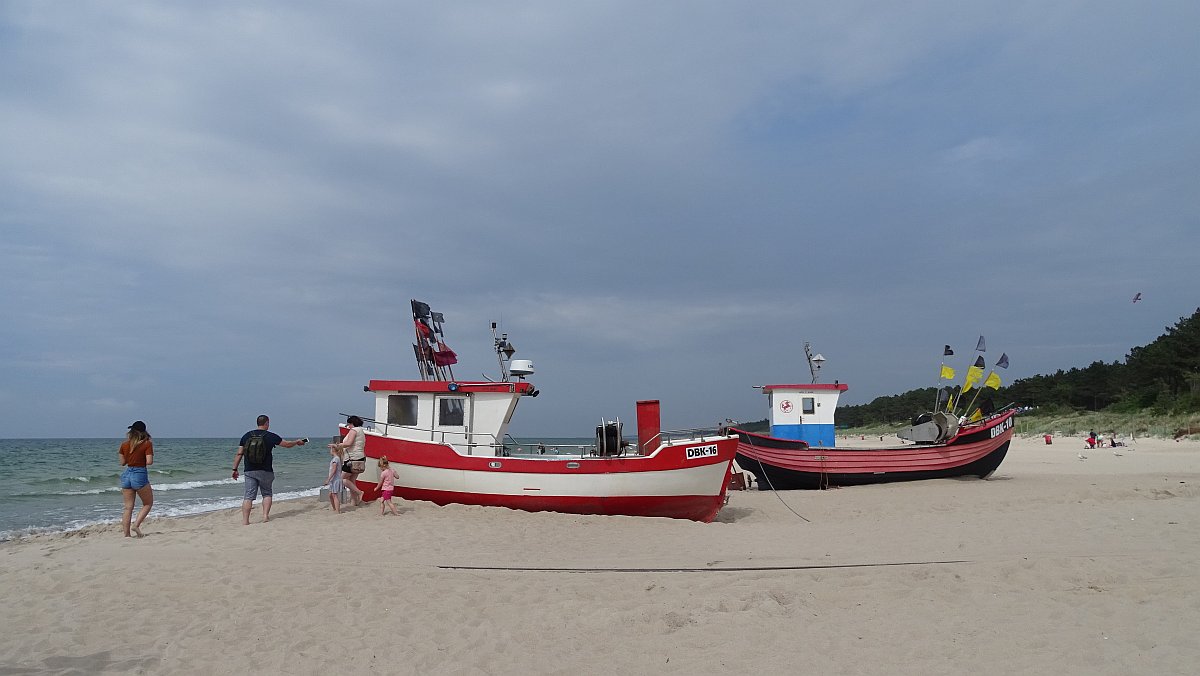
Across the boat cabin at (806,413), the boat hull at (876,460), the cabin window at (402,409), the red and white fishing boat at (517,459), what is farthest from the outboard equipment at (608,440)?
the boat cabin at (806,413)

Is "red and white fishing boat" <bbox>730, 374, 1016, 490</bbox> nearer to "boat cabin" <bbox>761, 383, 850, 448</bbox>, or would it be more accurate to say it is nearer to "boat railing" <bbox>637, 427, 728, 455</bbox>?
"boat cabin" <bbox>761, 383, 850, 448</bbox>

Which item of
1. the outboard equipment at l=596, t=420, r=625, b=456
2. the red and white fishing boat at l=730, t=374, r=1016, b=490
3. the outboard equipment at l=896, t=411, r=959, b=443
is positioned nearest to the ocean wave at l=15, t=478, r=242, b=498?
the outboard equipment at l=596, t=420, r=625, b=456

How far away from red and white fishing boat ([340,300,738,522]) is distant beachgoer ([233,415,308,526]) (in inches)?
88.5

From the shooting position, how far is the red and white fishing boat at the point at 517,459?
12.8 m

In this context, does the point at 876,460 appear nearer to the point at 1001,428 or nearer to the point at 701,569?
the point at 1001,428

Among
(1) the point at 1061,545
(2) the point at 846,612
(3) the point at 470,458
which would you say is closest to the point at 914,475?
(1) the point at 1061,545

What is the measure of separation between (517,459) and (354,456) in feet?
10.6

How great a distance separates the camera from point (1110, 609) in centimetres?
632

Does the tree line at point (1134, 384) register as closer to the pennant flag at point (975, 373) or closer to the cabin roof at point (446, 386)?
the pennant flag at point (975, 373)

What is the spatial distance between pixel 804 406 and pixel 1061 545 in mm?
11161

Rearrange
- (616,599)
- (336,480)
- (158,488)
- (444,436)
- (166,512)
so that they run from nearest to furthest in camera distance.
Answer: (616,599), (336,480), (444,436), (166,512), (158,488)

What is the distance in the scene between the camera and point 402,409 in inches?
564

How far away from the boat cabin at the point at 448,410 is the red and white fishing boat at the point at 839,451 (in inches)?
289

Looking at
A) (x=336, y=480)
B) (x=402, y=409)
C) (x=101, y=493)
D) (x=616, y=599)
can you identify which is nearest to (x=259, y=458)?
(x=336, y=480)
